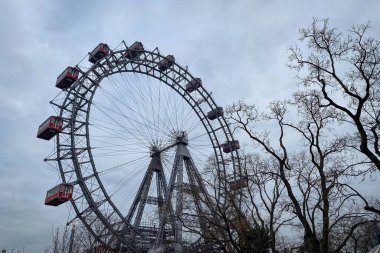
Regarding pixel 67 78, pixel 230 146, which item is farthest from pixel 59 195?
pixel 230 146

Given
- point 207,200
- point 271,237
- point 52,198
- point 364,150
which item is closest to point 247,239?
point 271,237

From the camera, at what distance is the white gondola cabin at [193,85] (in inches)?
1516

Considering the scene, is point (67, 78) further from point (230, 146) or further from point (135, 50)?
point (230, 146)

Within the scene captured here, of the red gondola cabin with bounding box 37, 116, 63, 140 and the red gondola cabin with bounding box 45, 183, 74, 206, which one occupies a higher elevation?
the red gondola cabin with bounding box 37, 116, 63, 140

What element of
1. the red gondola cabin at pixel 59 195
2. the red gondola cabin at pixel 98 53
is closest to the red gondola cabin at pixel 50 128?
the red gondola cabin at pixel 59 195

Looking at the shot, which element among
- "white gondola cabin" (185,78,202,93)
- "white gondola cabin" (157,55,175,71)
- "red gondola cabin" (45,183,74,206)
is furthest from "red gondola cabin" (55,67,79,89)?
"white gondola cabin" (185,78,202,93)

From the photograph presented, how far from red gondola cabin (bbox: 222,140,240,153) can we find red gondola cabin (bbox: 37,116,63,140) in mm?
17432

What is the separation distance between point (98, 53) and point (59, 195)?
13583mm

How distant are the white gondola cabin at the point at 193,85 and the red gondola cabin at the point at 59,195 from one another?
16.8 metres

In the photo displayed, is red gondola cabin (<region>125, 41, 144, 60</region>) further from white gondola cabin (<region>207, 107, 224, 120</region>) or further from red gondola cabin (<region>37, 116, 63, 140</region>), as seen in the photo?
white gondola cabin (<region>207, 107, 224, 120</region>)

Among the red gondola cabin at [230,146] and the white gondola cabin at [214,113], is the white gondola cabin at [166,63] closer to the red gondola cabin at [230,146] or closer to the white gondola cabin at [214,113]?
the white gondola cabin at [214,113]

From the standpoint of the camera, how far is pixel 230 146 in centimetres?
3841

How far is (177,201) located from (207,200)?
11.3ft

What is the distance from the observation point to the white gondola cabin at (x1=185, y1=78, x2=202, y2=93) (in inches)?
1516
